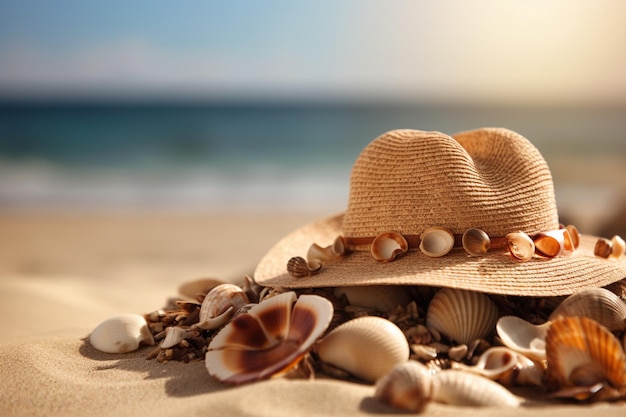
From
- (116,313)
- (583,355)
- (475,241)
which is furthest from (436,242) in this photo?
(116,313)

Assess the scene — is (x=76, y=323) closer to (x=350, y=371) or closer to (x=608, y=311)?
(x=350, y=371)

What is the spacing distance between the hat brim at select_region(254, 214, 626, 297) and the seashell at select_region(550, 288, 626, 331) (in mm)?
92

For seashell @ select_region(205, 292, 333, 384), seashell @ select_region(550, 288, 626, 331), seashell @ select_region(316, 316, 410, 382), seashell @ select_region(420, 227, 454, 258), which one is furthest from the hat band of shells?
seashell @ select_region(316, 316, 410, 382)

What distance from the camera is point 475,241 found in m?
A: 2.90

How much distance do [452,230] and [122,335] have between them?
5.58ft

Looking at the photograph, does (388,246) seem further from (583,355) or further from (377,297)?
(583,355)

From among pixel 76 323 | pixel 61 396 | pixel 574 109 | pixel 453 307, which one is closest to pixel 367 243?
pixel 453 307

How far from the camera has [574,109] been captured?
4488 cm

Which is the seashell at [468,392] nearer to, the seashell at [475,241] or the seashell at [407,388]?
the seashell at [407,388]

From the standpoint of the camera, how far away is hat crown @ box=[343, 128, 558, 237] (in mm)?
3023

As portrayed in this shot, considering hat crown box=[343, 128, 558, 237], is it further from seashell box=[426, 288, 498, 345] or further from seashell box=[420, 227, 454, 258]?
seashell box=[426, 288, 498, 345]

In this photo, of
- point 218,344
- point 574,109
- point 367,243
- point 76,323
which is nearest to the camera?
point 218,344

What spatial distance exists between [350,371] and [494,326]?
2.39ft

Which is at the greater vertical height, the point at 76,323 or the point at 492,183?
the point at 492,183
